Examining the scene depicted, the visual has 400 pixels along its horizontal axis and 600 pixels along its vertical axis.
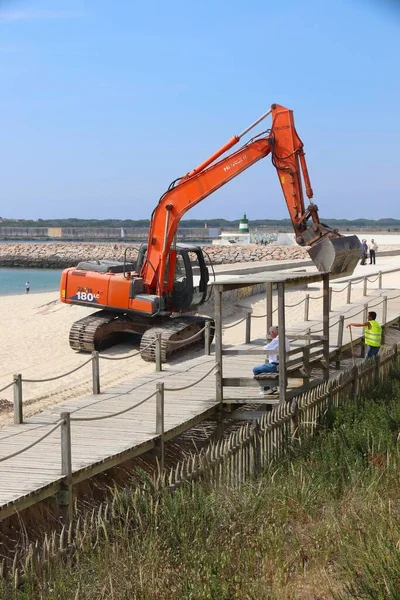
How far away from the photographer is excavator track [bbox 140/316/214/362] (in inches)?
718

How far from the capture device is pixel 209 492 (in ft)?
25.6

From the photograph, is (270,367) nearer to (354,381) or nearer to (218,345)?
(218,345)

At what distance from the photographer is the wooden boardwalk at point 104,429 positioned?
26.3ft

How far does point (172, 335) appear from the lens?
18.4m

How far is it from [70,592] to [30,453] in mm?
3199

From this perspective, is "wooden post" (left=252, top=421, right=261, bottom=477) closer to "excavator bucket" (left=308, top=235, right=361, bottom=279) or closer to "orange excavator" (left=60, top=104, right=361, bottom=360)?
"excavator bucket" (left=308, top=235, right=361, bottom=279)

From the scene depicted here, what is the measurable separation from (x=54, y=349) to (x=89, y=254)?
7204 cm

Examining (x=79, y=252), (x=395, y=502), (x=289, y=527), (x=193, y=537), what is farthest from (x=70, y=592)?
(x=79, y=252)

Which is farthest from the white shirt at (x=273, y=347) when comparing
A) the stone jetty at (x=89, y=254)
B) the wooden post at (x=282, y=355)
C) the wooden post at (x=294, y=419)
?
the stone jetty at (x=89, y=254)

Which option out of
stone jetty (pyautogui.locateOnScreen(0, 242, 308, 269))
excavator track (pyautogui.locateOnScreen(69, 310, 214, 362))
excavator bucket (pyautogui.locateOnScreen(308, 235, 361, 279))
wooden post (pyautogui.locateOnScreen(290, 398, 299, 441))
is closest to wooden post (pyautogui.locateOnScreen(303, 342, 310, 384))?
wooden post (pyautogui.locateOnScreen(290, 398, 299, 441))

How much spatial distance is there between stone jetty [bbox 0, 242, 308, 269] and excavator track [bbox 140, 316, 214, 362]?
163ft

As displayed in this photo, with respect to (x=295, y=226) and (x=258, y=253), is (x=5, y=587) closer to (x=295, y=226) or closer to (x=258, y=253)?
(x=295, y=226)

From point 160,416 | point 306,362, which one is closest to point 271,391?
point 306,362

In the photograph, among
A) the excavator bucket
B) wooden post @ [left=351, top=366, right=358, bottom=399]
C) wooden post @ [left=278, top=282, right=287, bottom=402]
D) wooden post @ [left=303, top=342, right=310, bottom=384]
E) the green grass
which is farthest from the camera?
the excavator bucket
